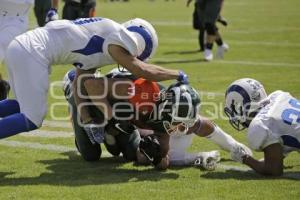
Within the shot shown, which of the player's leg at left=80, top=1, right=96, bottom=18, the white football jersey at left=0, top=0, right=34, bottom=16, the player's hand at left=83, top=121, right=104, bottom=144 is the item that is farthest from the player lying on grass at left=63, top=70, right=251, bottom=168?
the player's leg at left=80, top=1, right=96, bottom=18

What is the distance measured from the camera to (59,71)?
35.3 ft

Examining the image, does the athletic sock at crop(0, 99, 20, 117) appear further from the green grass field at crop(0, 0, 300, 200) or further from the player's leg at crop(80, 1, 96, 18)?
the player's leg at crop(80, 1, 96, 18)

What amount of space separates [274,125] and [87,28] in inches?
58.2

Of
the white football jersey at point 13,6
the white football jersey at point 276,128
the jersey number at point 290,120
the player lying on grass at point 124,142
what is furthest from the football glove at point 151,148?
the white football jersey at point 13,6

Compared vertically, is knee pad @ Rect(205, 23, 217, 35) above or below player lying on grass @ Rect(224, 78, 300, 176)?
below

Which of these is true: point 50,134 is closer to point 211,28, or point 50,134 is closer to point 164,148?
point 164,148

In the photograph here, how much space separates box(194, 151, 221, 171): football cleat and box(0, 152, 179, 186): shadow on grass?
0.87 feet

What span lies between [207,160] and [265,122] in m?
0.55

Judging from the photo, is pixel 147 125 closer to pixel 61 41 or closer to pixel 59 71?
pixel 61 41

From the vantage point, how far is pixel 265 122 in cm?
477

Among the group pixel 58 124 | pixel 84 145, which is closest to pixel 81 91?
pixel 84 145

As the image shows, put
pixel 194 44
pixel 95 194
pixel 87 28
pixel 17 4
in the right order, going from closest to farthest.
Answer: pixel 95 194, pixel 87 28, pixel 17 4, pixel 194 44

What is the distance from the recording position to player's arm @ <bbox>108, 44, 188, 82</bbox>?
15.7ft

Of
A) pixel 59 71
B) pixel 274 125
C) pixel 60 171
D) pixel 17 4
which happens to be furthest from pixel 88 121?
pixel 59 71
